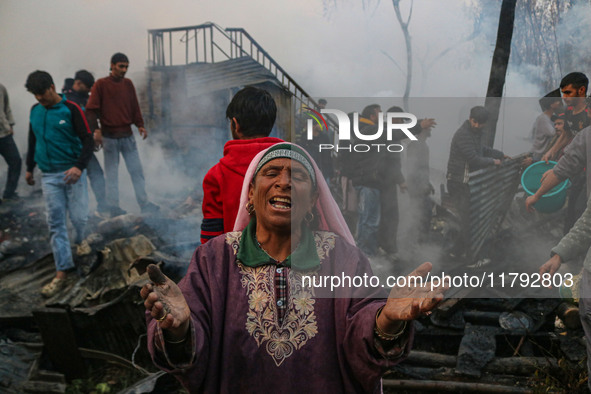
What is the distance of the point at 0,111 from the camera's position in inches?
221

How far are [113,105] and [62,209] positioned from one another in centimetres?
131

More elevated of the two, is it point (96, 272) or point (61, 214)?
point (61, 214)

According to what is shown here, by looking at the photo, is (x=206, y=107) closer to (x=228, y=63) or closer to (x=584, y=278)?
(x=228, y=63)

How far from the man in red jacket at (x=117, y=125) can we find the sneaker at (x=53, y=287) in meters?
0.91

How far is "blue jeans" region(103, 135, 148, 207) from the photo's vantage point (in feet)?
18.5

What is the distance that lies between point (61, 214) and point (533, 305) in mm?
4574

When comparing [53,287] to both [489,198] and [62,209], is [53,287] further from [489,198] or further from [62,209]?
[489,198]

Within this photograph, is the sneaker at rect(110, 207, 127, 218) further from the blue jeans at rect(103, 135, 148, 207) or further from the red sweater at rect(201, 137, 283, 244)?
the red sweater at rect(201, 137, 283, 244)

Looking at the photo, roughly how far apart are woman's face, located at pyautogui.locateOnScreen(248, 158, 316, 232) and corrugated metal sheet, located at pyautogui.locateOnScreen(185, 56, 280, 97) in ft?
11.8

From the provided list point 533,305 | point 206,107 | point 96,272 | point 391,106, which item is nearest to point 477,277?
point 533,305

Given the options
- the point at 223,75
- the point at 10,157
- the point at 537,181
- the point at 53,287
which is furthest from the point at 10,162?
the point at 537,181

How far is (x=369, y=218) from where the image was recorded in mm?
4781

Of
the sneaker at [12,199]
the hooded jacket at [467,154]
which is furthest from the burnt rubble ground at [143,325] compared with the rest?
the sneaker at [12,199]

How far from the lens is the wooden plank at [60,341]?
175 inches
